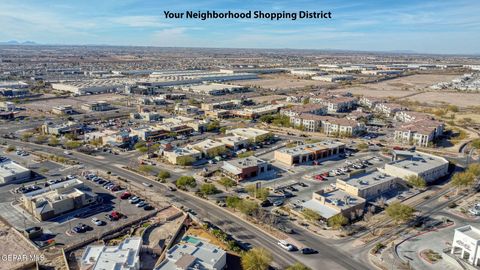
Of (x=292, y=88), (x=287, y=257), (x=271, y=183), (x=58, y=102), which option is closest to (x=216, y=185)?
(x=271, y=183)

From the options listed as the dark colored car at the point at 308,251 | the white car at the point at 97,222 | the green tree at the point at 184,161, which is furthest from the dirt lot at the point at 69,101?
the dark colored car at the point at 308,251

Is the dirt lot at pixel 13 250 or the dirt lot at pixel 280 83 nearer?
the dirt lot at pixel 13 250

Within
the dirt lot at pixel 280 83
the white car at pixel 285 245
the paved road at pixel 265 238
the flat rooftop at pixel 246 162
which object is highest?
the dirt lot at pixel 280 83

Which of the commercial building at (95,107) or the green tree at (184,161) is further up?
the commercial building at (95,107)

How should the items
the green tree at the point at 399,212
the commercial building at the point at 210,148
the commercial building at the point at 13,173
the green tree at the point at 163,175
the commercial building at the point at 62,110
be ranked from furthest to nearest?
the commercial building at the point at 62,110 < the commercial building at the point at 210,148 < the green tree at the point at 163,175 < the commercial building at the point at 13,173 < the green tree at the point at 399,212

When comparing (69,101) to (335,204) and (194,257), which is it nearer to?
(335,204)

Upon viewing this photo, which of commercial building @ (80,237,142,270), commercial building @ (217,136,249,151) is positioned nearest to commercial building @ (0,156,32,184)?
commercial building @ (80,237,142,270)

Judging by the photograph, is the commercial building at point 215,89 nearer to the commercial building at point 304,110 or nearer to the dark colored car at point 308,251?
the commercial building at point 304,110

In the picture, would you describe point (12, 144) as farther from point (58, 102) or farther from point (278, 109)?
point (278, 109)
